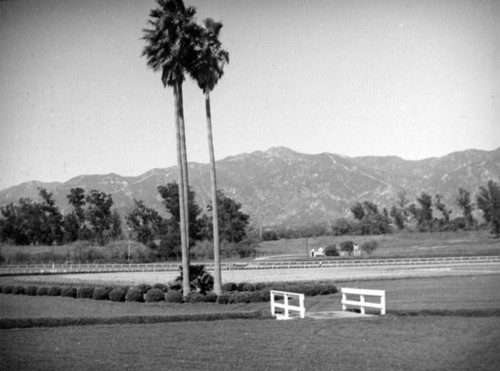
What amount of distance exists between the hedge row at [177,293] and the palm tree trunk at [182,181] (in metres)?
1.50

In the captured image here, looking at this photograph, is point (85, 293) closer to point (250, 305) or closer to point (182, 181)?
point (182, 181)

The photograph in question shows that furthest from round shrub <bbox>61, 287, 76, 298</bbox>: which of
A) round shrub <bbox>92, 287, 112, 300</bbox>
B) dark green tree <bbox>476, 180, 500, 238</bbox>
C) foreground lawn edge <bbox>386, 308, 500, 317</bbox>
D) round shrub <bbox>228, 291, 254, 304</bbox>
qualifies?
dark green tree <bbox>476, 180, 500, 238</bbox>

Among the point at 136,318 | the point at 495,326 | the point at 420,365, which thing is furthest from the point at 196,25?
the point at 420,365

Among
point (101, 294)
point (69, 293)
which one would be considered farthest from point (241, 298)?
point (69, 293)

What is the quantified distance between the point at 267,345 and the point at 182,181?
20.2 meters

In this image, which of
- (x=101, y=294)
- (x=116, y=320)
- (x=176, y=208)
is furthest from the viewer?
(x=176, y=208)

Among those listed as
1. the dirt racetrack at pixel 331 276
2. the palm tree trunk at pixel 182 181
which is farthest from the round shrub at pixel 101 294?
the dirt racetrack at pixel 331 276

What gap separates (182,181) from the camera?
36.7 m

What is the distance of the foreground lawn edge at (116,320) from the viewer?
23.2 meters

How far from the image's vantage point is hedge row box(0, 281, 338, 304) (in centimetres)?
3275

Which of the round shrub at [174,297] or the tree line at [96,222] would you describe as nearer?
the round shrub at [174,297]

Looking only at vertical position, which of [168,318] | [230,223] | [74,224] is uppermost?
[74,224]

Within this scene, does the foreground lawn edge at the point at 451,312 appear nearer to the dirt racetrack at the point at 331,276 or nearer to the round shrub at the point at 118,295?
the round shrub at the point at 118,295

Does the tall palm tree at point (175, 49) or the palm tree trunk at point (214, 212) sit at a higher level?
the tall palm tree at point (175, 49)
